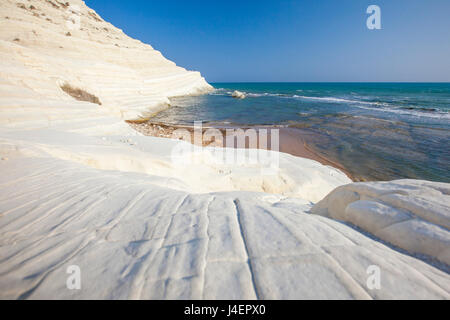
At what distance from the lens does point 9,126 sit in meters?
4.33

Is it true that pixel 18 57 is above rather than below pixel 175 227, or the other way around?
above

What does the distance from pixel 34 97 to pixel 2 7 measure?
620 inches

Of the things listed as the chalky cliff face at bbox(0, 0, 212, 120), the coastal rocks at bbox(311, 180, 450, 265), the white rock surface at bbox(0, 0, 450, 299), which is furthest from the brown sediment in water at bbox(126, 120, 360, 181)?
the white rock surface at bbox(0, 0, 450, 299)

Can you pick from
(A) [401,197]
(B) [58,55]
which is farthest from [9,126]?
(B) [58,55]

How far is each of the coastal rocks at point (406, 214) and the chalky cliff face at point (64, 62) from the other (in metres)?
8.16

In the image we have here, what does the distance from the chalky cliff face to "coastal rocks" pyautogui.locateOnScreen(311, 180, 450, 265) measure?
8.16 metres

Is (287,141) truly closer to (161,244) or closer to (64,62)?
(161,244)

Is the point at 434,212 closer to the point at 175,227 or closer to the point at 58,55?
the point at 175,227

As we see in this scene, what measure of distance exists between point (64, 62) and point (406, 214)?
56.2 feet

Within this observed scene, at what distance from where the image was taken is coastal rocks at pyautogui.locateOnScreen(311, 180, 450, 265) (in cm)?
131

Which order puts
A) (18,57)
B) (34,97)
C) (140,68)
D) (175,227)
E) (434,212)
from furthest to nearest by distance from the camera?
(140,68), (18,57), (34,97), (175,227), (434,212)

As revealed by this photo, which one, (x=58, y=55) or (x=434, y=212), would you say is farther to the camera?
(x=58, y=55)

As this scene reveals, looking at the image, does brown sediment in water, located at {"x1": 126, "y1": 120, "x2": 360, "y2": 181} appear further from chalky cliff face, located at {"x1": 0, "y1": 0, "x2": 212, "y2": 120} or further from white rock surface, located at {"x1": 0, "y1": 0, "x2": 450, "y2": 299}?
white rock surface, located at {"x1": 0, "y1": 0, "x2": 450, "y2": 299}

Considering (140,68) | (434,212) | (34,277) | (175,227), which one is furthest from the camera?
(140,68)
